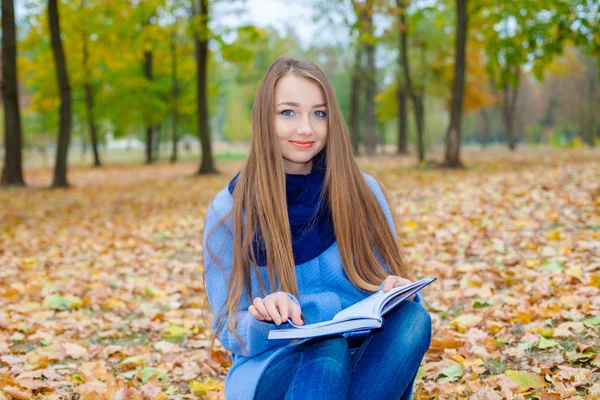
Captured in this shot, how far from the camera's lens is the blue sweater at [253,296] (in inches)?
78.7

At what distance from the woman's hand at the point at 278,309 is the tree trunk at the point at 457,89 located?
1125 centimetres

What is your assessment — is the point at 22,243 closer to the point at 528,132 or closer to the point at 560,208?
the point at 560,208

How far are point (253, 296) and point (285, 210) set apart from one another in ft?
1.21

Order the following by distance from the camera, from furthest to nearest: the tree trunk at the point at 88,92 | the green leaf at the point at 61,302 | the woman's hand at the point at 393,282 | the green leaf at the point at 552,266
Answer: the tree trunk at the point at 88,92
the green leaf at the point at 61,302
the green leaf at the point at 552,266
the woman's hand at the point at 393,282

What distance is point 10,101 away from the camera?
1255 cm

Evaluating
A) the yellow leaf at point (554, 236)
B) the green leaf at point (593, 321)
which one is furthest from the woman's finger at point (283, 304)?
the yellow leaf at point (554, 236)

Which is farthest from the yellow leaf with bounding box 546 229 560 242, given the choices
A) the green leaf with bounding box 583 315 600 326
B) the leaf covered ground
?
the green leaf with bounding box 583 315 600 326

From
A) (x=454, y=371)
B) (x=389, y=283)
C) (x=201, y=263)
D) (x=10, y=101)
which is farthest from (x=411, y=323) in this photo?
(x=10, y=101)

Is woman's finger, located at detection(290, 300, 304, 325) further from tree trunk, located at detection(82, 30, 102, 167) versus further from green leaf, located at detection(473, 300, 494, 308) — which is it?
tree trunk, located at detection(82, 30, 102, 167)

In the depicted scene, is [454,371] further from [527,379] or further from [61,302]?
[61,302]

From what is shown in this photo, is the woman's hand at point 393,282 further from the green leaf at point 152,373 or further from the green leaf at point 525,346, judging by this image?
the green leaf at point 152,373

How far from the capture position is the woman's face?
2.25 meters

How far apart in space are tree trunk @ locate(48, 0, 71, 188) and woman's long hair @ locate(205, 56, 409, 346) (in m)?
12.1

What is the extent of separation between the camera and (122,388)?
2.88 meters
